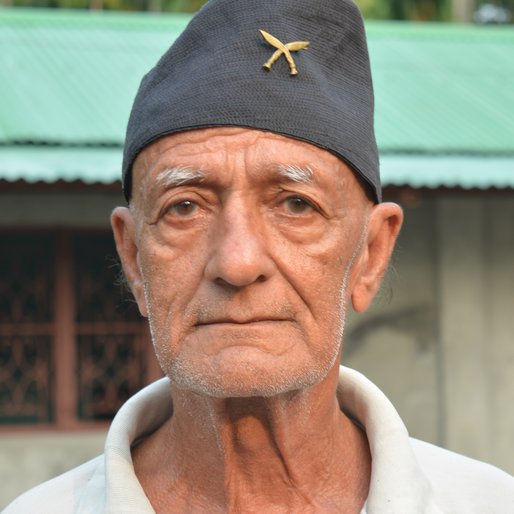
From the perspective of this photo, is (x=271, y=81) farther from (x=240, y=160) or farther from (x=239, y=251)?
(x=239, y=251)

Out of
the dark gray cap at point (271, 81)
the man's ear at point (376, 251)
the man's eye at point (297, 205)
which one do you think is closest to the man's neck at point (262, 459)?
the man's ear at point (376, 251)

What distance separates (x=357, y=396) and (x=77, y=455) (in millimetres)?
5620

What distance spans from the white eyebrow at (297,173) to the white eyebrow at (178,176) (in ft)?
0.56

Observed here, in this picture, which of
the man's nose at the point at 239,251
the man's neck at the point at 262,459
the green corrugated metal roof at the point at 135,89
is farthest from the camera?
the green corrugated metal roof at the point at 135,89

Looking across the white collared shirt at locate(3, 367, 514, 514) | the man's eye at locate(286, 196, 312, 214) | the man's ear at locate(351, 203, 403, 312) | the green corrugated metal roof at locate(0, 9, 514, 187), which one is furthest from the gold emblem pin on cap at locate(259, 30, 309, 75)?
the green corrugated metal roof at locate(0, 9, 514, 187)

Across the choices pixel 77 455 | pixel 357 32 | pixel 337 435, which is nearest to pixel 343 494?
pixel 337 435

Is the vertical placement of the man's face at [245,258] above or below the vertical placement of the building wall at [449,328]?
above

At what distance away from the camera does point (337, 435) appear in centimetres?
261

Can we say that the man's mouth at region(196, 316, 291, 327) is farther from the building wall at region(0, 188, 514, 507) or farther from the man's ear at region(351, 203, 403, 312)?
Result: the building wall at region(0, 188, 514, 507)

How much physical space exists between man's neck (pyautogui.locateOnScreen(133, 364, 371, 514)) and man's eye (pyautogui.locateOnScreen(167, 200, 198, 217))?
1.37 ft

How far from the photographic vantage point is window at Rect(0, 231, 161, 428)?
805cm

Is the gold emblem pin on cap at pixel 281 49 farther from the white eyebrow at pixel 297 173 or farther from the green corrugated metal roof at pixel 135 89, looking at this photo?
the green corrugated metal roof at pixel 135 89

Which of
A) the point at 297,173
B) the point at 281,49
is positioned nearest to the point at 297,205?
the point at 297,173

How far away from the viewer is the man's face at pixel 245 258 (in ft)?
7.49
